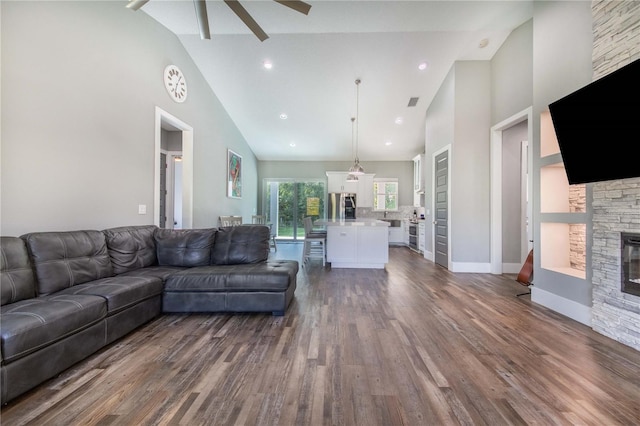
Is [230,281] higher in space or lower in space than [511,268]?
higher

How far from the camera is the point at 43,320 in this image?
5.19ft

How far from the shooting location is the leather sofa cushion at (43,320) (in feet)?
4.71

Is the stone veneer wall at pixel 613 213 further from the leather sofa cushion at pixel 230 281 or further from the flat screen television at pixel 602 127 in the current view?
the leather sofa cushion at pixel 230 281

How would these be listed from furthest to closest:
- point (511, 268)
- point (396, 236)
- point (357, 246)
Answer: point (396, 236)
point (357, 246)
point (511, 268)

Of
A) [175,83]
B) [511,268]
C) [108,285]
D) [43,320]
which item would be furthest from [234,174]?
[511,268]

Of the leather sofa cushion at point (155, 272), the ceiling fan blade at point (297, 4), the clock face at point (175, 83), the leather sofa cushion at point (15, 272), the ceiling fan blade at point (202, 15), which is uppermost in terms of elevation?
the clock face at point (175, 83)

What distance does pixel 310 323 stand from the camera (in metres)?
2.54

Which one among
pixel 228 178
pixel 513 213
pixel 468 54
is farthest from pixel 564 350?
pixel 228 178

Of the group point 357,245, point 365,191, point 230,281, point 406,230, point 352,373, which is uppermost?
point 365,191

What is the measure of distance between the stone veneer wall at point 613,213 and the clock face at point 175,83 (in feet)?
17.4

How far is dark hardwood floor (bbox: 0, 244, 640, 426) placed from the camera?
139 cm

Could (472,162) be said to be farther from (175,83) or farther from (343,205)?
(175,83)

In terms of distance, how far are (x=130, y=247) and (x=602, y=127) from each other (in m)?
4.84

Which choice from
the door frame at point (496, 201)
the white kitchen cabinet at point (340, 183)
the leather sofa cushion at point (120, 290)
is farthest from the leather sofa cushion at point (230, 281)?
the white kitchen cabinet at point (340, 183)
